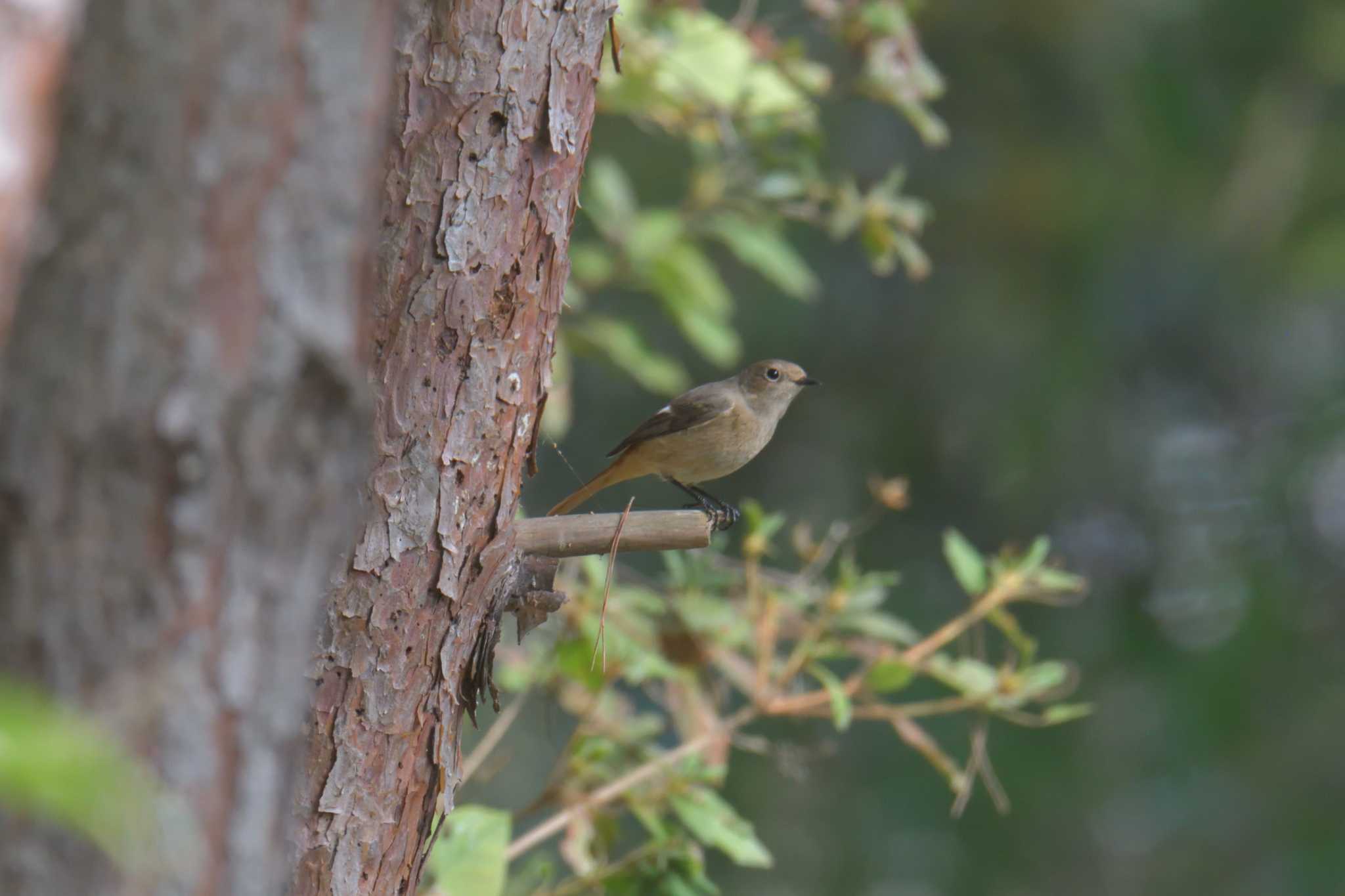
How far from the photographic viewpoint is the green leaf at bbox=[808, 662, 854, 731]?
2957 millimetres

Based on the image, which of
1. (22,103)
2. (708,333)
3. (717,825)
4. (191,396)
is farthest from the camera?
(708,333)

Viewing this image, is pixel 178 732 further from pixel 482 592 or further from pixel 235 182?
pixel 482 592

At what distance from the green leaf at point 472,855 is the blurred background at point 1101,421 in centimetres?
633

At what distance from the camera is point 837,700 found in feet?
9.71

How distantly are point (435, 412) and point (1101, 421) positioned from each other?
773cm

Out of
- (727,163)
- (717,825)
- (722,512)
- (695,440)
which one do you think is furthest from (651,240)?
(717,825)

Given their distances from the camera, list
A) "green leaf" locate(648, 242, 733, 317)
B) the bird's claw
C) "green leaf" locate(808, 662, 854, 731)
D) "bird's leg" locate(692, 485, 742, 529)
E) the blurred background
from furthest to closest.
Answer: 1. the blurred background
2. "bird's leg" locate(692, 485, 742, 529)
3. the bird's claw
4. "green leaf" locate(648, 242, 733, 317)
5. "green leaf" locate(808, 662, 854, 731)

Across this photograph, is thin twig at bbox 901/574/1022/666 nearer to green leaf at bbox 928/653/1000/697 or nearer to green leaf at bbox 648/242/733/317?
green leaf at bbox 928/653/1000/697

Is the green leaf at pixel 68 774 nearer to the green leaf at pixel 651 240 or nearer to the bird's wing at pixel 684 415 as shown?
the green leaf at pixel 651 240

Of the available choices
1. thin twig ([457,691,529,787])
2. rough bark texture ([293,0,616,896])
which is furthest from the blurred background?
rough bark texture ([293,0,616,896])

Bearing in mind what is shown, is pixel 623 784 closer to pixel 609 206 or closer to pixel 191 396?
pixel 609 206

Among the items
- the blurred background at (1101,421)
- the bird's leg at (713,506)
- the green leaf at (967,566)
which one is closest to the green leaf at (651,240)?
the bird's leg at (713,506)

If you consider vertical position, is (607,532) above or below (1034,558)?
below

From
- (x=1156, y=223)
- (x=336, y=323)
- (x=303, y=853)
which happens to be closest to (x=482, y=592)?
(x=303, y=853)
